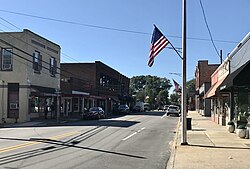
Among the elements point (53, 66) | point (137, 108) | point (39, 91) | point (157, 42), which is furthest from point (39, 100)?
point (137, 108)

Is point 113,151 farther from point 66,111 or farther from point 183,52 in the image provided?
point 66,111

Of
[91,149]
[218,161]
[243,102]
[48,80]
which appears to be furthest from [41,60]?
[218,161]

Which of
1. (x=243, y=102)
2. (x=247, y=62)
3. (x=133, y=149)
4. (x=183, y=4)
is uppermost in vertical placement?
(x=183, y=4)

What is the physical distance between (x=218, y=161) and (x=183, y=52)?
21.9ft

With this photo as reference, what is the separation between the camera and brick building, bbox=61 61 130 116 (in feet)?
160

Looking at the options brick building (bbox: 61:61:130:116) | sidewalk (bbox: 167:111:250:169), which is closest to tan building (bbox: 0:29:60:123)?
brick building (bbox: 61:61:130:116)

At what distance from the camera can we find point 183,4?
1723 centimetres

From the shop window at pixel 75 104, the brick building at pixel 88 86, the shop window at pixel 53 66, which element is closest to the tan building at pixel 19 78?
the shop window at pixel 53 66

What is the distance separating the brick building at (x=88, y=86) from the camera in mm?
48678

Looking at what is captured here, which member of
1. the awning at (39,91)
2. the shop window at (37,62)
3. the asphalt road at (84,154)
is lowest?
the asphalt road at (84,154)

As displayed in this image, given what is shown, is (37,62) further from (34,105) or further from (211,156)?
(211,156)

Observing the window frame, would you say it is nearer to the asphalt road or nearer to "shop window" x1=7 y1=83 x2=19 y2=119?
"shop window" x1=7 y1=83 x2=19 y2=119

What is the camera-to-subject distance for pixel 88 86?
5866cm

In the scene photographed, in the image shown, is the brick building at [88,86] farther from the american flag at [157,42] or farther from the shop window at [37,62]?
the american flag at [157,42]
